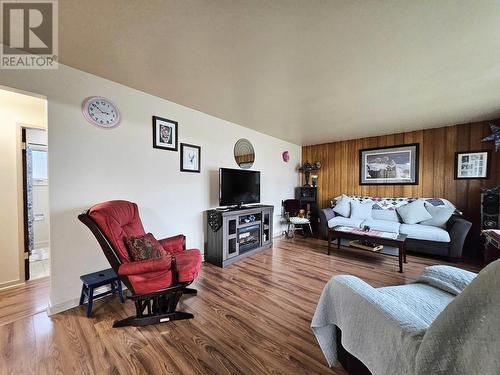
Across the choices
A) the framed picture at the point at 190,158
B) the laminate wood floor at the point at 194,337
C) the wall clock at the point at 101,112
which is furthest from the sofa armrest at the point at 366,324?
the wall clock at the point at 101,112

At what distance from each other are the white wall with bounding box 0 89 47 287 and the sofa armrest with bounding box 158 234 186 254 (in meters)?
1.81

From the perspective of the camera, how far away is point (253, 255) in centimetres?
332

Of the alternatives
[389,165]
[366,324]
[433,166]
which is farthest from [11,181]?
[433,166]

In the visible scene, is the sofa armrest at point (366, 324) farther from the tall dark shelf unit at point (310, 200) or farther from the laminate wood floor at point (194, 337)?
the tall dark shelf unit at point (310, 200)

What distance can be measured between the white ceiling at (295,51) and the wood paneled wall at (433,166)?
36.2 inches

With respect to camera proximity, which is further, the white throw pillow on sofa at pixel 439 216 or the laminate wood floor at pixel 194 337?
the white throw pillow on sofa at pixel 439 216

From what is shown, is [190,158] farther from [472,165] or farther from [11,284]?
[472,165]

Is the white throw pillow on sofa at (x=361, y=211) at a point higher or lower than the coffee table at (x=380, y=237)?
higher

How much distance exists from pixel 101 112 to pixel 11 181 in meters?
1.42

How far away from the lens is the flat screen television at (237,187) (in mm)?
3078

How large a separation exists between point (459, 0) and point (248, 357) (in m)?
2.57

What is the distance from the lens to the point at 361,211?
4023mm

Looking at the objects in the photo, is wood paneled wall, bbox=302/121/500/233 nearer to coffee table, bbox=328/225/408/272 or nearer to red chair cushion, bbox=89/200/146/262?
coffee table, bbox=328/225/408/272

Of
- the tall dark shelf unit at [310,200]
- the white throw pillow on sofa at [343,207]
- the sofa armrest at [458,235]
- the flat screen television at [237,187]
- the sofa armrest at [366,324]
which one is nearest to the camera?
the sofa armrest at [366,324]
